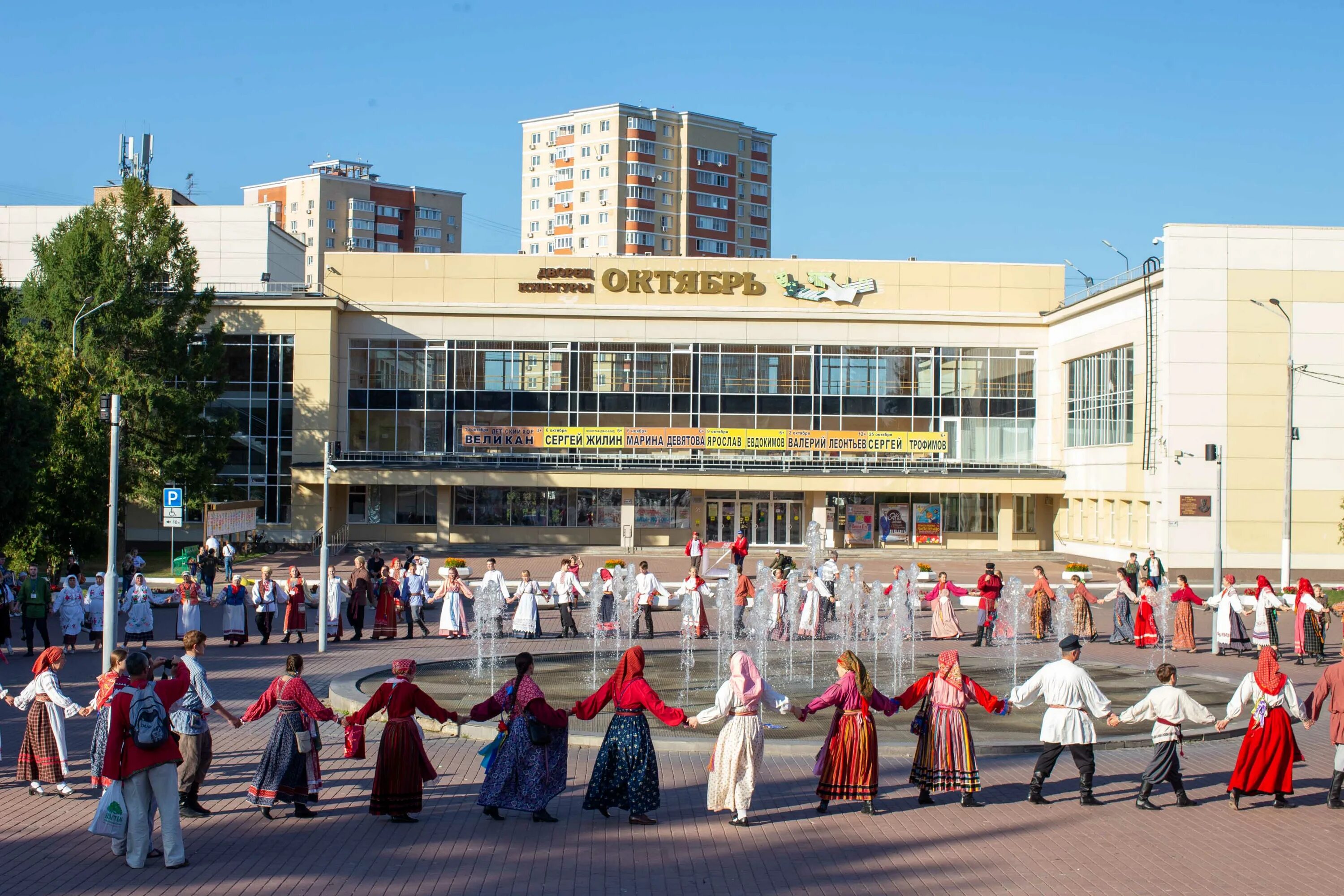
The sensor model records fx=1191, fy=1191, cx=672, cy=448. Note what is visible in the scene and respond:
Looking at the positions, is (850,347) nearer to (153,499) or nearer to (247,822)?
(153,499)

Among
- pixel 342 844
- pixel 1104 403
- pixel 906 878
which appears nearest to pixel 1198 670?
pixel 906 878

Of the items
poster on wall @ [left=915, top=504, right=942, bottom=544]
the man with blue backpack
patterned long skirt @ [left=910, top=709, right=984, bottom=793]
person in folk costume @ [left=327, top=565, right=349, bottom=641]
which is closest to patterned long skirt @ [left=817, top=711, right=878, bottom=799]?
patterned long skirt @ [left=910, top=709, right=984, bottom=793]

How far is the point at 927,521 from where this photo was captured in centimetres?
5394

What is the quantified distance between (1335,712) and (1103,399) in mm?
38539

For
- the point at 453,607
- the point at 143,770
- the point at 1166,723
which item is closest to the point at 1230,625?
the point at 1166,723

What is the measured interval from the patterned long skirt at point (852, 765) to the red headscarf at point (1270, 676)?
12.0ft

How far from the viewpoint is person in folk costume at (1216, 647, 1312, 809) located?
10945 millimetres

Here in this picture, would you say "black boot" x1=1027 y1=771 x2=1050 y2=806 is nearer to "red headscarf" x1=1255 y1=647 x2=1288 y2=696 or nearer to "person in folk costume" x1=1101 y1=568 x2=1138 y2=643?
"red headscarf" x1=1255 y1=647 x2=1288 y2=696

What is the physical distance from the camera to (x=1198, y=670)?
20.9m

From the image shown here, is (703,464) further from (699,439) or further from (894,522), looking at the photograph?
(894,522)

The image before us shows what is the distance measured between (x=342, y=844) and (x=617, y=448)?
144 ft

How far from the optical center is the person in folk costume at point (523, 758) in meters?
10.4

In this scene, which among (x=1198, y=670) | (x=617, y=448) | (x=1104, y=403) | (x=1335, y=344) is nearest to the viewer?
(x=1198, y=670)

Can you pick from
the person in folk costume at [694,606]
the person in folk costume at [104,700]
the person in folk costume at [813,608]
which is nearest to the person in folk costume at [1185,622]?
the person in folk costume at [813,608]
